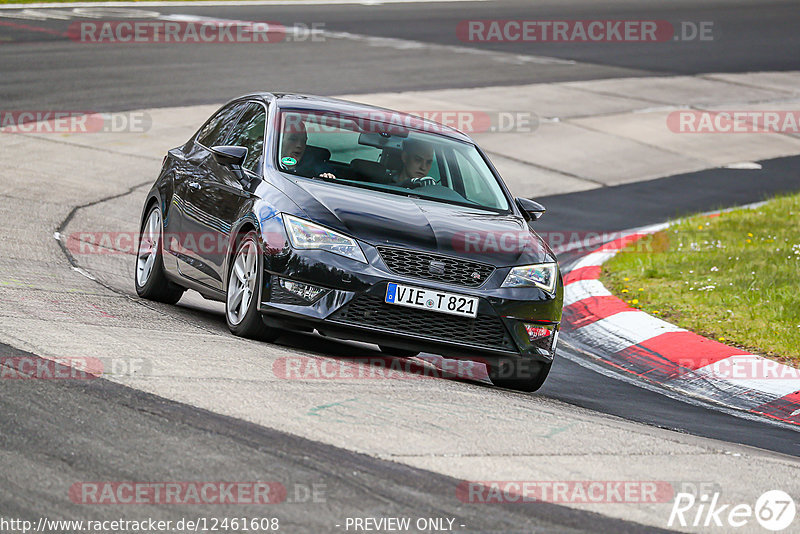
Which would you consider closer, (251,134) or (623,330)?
A: (251,134)

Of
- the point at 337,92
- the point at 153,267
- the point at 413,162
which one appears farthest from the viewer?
the point at 337,92

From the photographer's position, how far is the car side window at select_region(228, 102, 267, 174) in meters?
8.11

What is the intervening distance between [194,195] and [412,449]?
12.5ft

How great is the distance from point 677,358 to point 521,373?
6.16ft

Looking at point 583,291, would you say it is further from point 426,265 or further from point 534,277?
point 426,265

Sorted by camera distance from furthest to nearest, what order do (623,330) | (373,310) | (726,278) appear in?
(726,278)
(623,330)
(373,310)

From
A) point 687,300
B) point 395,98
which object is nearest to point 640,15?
point 395,98

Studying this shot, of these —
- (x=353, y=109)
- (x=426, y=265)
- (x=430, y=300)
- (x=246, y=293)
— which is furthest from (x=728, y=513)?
(x=353, y=109)

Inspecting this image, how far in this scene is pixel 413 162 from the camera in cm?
825

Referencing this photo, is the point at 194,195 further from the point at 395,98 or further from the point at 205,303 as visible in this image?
the point at 395,98

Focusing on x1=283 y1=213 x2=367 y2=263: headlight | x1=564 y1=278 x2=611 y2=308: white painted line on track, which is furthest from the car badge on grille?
x1=564 y1=278 x2=611 y2=308: white painted line on track

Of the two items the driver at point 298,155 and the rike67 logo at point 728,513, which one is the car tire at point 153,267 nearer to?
the driver at point 298,155

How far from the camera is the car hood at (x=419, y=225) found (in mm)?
7062

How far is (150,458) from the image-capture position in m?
4.68
